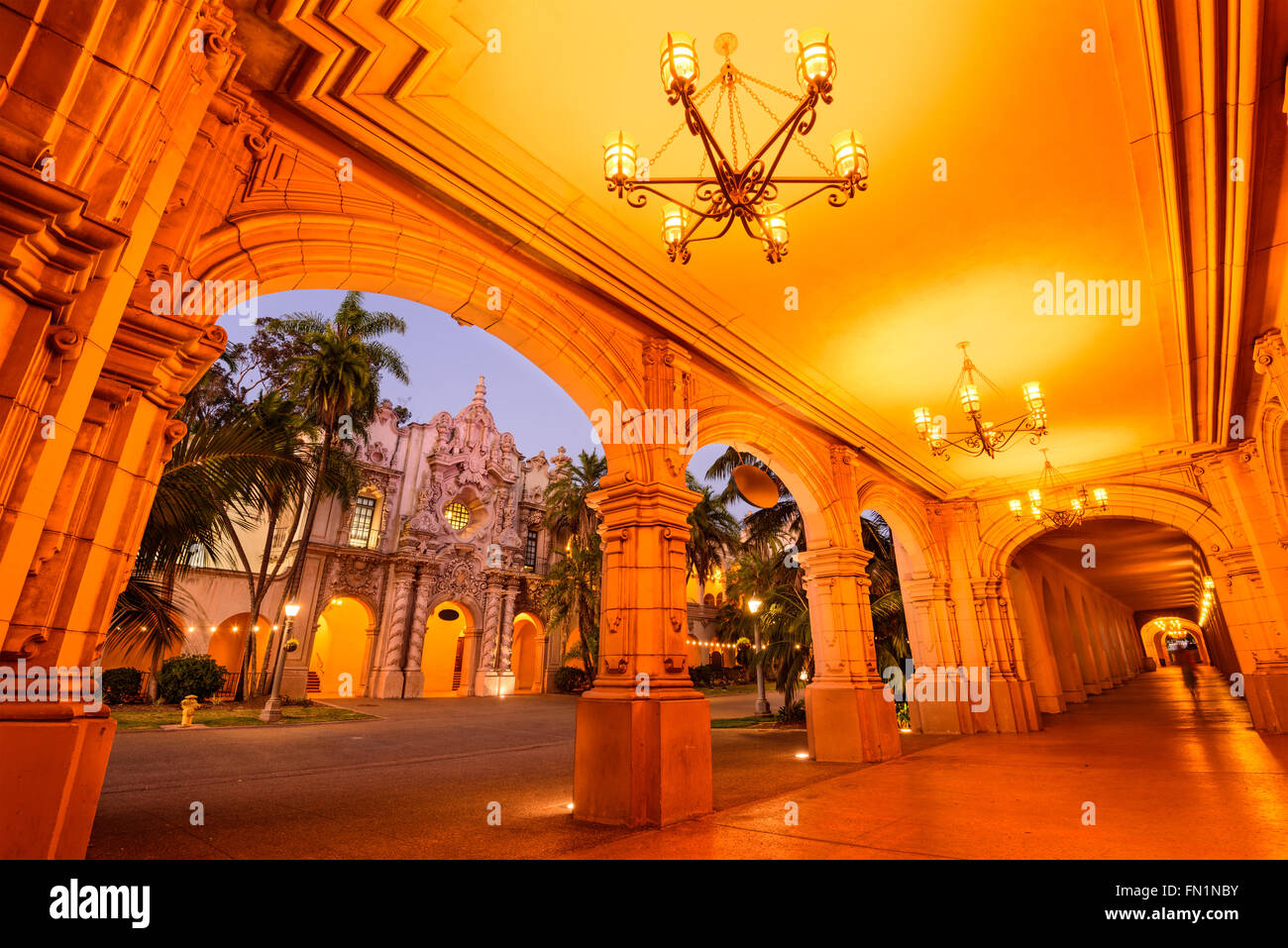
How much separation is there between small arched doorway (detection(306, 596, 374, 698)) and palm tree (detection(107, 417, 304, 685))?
18627 mm

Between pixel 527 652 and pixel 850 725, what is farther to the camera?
pixel 527 652

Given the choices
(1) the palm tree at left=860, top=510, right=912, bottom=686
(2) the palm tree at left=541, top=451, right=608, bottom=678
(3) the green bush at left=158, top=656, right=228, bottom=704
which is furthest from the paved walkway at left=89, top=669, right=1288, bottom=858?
(2) the palm tree at left=541, top=451, right=608, bottom=678

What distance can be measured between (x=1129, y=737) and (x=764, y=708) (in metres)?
8.04

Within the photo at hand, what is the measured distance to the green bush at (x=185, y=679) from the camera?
49.0 ft

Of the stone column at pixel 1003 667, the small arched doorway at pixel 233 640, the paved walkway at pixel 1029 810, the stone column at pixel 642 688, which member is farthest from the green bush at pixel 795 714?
the small arched doorway at pixel 233 640

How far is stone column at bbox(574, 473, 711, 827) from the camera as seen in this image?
4961 mm

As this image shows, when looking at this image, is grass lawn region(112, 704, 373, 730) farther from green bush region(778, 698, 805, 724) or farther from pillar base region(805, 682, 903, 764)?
pillar base region(805, 682, 903, 764)

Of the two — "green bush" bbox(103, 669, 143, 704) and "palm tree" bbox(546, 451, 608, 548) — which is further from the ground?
"palm tree" bbox(546, 451, 608, 548)

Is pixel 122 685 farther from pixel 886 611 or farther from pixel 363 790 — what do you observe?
pixel 886 611

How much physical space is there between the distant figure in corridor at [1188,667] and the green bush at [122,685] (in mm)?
28430

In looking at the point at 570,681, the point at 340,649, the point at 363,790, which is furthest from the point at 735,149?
the point at 340,649

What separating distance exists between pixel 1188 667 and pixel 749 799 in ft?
137

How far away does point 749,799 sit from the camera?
5816 millimetres

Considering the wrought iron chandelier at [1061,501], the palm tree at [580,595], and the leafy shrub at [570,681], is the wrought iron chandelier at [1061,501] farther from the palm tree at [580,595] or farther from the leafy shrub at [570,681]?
the leafy shrub at [570,681]
